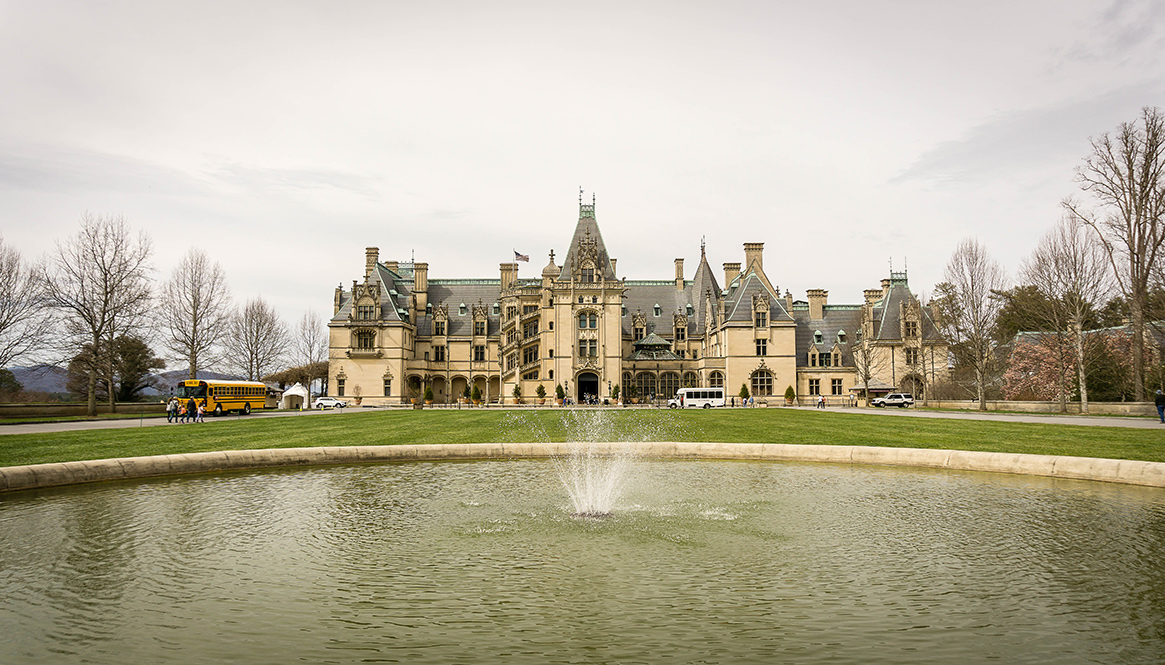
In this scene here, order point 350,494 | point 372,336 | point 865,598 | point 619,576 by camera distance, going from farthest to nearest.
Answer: point 372,336
point 350,494
point 619,576
point 865,598

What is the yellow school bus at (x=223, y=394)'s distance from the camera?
51.4 m

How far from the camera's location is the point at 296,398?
220ft

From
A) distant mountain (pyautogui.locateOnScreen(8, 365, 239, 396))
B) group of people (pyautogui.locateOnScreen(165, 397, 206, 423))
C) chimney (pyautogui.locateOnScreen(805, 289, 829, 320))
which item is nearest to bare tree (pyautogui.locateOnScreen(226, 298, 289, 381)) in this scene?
distant mountain (pyautogui.locateOnScreen(8, 365, 239, 396))

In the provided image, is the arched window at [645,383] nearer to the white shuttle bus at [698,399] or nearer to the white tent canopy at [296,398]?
the white shuttle bus at [698,399]

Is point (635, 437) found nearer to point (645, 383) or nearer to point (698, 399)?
point (698, 399)

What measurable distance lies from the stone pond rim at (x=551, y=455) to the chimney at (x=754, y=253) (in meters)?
59.9

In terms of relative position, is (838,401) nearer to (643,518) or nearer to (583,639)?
(643,518)

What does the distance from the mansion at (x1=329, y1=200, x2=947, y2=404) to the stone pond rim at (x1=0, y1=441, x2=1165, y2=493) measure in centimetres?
4708

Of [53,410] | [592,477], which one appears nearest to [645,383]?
[53,410]

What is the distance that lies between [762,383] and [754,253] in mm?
16234

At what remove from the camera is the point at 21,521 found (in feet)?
39.4

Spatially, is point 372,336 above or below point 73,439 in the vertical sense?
above

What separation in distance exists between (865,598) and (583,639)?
3.69 metres

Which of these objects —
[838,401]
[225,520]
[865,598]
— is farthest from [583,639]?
[838,401]
